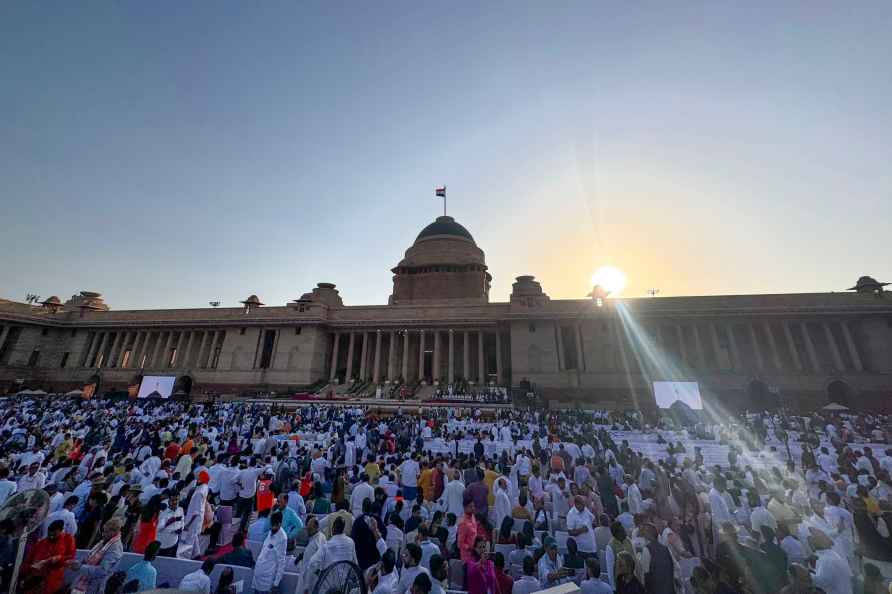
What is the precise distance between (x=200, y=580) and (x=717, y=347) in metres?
44.9

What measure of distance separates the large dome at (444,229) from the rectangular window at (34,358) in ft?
162

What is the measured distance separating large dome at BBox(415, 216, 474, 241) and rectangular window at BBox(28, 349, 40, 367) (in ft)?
162

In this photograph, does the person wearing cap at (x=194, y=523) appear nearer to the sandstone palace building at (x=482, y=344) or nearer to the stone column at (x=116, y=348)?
the sandstone palace building at (x=482, y=344)

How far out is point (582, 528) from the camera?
7.14 m

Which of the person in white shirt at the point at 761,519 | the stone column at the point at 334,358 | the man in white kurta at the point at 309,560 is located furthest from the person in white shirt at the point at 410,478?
the stone column at the point at 334,358

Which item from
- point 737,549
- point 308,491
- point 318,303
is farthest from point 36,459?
point 318,303

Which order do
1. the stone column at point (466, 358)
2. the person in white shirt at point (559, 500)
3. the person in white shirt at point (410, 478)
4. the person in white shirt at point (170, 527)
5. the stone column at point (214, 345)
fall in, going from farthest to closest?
the stone column at point (214, 345)
the stone column at point (466, 358)
the person in white shirt at point (410, 478)
the person in white shirt at point (559, 500)
the person in white shirt at point (170, 527)

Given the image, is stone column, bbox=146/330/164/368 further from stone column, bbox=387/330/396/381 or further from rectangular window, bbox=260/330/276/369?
stone column, bbox=387/330/396/381

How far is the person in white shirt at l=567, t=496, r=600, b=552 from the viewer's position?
716cm

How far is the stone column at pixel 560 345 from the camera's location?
38.8 metres

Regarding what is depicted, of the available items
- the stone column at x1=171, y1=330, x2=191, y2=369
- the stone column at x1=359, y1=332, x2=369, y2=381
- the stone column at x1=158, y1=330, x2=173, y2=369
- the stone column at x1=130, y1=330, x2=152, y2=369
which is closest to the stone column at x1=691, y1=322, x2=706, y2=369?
the stone column at x1=359, y1=332, x2=369, y2=381

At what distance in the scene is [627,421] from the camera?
79.2 feet

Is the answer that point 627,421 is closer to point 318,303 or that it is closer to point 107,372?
point 318,303

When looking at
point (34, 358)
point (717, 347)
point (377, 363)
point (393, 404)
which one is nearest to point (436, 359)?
point (377, 363)
